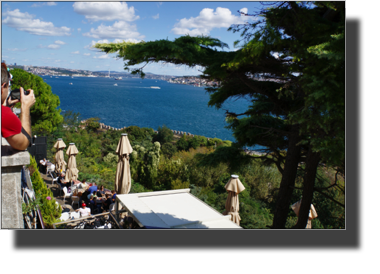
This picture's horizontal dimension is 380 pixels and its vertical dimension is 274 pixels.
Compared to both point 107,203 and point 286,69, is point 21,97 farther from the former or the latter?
point 107,203

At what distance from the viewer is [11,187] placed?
2043 millimetres

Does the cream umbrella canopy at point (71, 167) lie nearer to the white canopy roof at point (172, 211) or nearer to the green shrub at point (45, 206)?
the green shrub at point (45, 206)

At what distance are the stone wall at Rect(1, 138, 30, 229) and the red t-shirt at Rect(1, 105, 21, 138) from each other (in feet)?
0.51

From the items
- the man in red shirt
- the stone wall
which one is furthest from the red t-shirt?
the stone wall

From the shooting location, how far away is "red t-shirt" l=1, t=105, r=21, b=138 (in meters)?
1.85

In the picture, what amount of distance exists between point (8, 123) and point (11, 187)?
1.73 feet

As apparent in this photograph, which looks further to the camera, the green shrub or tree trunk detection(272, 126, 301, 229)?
tree trunk detection(272, 126, 301, 229)

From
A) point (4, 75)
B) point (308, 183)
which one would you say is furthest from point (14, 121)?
point (308, 183)

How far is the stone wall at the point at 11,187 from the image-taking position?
1.96m

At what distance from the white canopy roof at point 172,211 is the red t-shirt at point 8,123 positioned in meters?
2.95

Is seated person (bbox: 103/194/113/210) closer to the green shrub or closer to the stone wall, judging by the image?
the green shrub
